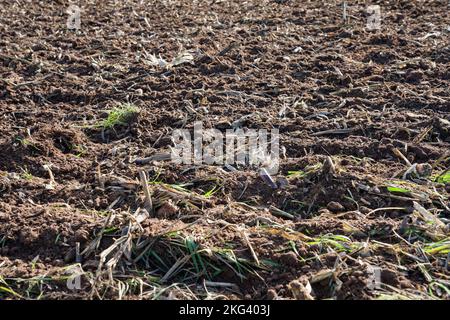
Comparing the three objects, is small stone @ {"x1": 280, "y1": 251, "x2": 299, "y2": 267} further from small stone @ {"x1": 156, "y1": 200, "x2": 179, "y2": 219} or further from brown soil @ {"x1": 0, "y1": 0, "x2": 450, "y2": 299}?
small stone @ {"x1": 156, "y1": 200, "x2": 179, "y2": 219}

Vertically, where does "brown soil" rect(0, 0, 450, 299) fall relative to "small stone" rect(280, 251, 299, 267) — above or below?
above

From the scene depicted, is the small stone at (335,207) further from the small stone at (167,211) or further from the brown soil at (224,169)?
the small stone at (167,211)

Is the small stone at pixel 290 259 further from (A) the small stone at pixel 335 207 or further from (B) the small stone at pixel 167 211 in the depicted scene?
(B) the small stone at pixel 167 211

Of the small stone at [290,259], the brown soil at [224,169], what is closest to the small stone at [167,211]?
the brown soil at [224,169]

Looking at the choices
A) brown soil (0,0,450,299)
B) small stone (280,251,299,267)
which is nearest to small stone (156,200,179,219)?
brown soil (0,0,450,299)

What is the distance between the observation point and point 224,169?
3.38 meters

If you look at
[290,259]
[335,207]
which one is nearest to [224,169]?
[335,207]

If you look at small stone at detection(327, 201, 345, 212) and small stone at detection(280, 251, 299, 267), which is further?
small stone at detection(327, 201, 345, 212)

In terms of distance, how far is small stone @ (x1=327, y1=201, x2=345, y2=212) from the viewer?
296cm

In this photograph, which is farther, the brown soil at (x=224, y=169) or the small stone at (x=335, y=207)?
the small stone at (x=335, y=207)

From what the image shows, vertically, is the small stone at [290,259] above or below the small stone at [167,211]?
below

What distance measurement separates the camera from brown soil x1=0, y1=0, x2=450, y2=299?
2555 mm

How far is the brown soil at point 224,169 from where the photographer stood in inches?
101

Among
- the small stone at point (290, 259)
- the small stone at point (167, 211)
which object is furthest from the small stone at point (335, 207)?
the small stone at point (167, 211)
